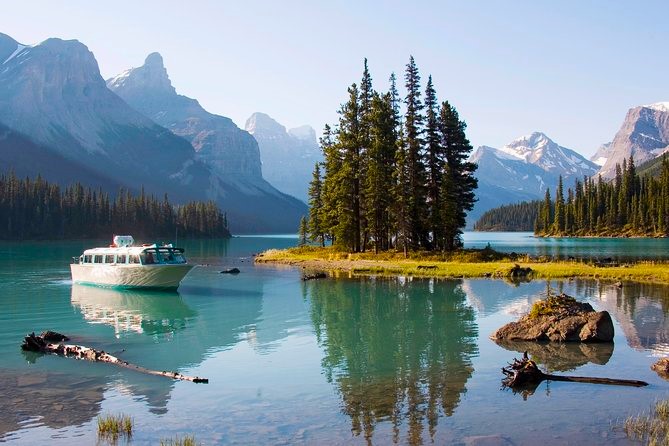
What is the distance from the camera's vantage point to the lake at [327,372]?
601 inches

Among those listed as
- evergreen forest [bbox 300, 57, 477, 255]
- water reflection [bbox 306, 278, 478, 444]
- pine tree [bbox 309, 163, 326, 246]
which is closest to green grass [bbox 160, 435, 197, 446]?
water reflection [bbox 306, 278, 478, 444]

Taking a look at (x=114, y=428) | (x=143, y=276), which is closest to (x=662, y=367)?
(x=114, y=428)

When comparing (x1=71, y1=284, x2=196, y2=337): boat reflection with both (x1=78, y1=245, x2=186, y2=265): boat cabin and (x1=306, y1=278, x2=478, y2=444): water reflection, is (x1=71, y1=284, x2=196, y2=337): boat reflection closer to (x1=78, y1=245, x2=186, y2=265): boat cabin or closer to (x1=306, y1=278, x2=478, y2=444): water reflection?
(x1=78, y1=245, x2=186, y2=265): boat cabin

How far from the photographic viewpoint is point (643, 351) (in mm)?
24047

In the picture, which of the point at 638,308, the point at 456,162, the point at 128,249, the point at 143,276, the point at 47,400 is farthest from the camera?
the point at 456,162

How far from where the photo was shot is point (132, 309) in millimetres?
41250

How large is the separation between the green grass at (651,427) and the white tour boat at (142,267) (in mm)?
41280

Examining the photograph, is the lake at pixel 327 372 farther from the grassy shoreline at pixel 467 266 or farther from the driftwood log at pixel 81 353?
the grassy shoreline at pixel 467 266

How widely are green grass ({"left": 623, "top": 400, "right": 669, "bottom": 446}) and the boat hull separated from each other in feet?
135

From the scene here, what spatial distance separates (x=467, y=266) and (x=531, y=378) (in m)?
41.0

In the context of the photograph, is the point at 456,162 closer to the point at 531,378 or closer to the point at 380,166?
the point at 380,166

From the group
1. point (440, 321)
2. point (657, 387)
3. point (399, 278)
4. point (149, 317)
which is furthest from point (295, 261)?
point (657, 387)

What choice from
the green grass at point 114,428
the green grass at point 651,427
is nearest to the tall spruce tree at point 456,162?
the green grass at point 651,427

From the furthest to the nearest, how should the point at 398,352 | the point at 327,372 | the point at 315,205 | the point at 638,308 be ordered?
the point at 315,205
the point at 638,308
the point at 398,352
the point at 327,372
